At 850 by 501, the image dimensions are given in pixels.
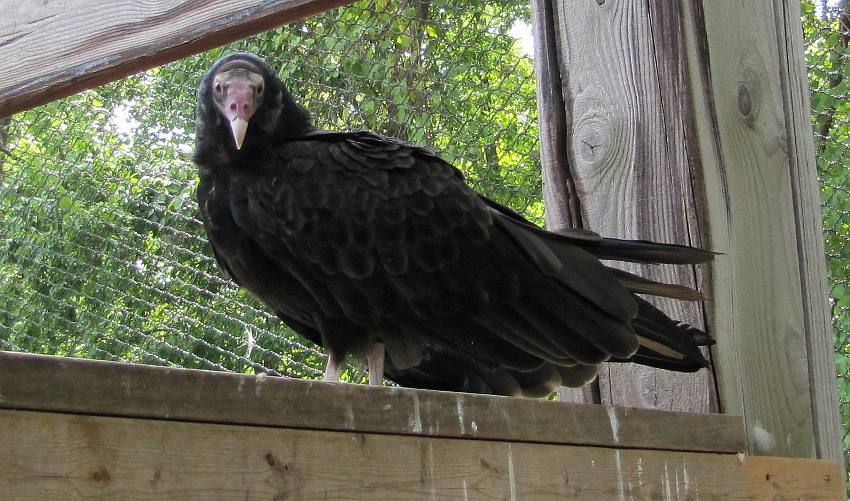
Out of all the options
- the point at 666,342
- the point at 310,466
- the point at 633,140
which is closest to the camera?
the point at 310,466

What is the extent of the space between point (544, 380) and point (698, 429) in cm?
65

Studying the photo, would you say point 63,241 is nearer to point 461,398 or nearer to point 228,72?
point 228,72

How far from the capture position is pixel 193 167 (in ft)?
12.3

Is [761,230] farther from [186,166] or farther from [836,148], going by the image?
[186,166]

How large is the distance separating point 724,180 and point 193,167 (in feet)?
8.31

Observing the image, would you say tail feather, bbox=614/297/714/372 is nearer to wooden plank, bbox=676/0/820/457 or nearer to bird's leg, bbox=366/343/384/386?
wooden plank, bbox=676/0/820/457

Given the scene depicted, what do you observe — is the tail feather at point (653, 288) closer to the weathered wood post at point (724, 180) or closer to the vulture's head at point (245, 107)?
the weathered wood post at point (724, 180)

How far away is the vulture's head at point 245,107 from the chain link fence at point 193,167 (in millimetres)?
999

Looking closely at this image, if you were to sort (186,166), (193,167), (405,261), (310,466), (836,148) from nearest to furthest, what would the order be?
(310,466) < (405,261) < (836,148) < (193,167) < (186,166)

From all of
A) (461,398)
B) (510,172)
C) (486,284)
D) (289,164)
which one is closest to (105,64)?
(289,164)

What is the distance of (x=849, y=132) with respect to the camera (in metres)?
3.11

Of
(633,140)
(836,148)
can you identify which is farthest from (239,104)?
(836,148)

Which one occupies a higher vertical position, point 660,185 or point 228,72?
point 228,72

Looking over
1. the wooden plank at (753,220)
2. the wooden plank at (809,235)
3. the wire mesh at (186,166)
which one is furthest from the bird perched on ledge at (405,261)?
the wire mesh at (186,166)
